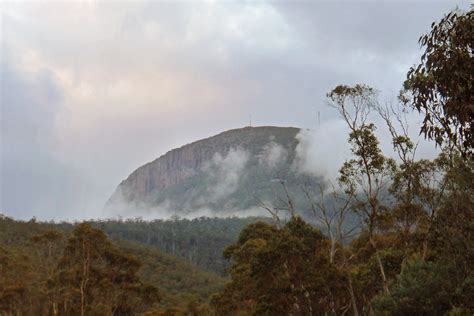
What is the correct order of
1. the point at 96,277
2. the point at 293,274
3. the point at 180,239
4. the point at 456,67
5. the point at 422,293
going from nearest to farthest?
the point at 456,67, the point at 422,293, the point at 293,274, the point at 96,277, the point at 180,239

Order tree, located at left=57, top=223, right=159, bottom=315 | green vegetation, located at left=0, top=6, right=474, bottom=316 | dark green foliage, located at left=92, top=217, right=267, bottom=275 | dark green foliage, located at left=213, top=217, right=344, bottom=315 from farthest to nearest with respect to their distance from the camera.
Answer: dark green foliage, located at left=92, top=217, right=267, bottom=275 < tree, located at left=57, top=223, right=159, bottom=315 < dark green foliage, located at left=213, top=217, right=344, bottom=315 < green vegetation, located at left=0, top=6, right=474, bottom=316

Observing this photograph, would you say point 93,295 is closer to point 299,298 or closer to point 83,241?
point 83,241

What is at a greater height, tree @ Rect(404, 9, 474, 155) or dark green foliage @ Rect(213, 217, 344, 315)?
tree @ Rect(404, 9, 474, 155)

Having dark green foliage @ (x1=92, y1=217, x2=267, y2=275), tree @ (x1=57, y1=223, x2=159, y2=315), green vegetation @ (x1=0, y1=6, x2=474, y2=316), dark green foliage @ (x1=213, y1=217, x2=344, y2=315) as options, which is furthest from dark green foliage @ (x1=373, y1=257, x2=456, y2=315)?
dark green foliage @ (x1=92, y1=217, x2=267, y2=275)

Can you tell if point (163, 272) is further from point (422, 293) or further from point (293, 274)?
point (422, 293)

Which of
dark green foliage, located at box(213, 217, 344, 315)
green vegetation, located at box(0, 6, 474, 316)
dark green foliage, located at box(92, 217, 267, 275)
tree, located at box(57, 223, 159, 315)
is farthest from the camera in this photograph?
dark green foliage, located at box(92, 217, 267, 275)

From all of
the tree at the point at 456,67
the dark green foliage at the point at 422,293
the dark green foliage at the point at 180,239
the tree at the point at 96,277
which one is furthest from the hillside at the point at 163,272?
the tree at the point at 456,67

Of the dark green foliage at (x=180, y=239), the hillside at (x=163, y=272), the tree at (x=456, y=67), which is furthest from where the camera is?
the dark green foliage at (x=180, y=239)

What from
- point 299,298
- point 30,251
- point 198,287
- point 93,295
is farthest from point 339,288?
point 198,287

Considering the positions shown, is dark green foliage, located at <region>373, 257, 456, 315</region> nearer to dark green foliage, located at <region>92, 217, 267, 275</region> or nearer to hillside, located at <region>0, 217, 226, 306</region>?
hillside, located at <region>0, 217, 226, 306</region>

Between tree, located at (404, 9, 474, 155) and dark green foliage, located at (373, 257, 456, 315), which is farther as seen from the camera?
dark green foliage, located at (373, 257, 456, 315)

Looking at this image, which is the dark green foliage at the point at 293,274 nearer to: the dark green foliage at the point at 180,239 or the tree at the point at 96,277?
the tree at the point at 96,277

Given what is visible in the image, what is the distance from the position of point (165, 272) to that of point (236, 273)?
4946 centimetres

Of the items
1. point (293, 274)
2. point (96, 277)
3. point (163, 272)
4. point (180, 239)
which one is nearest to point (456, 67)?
point (293, 274)
